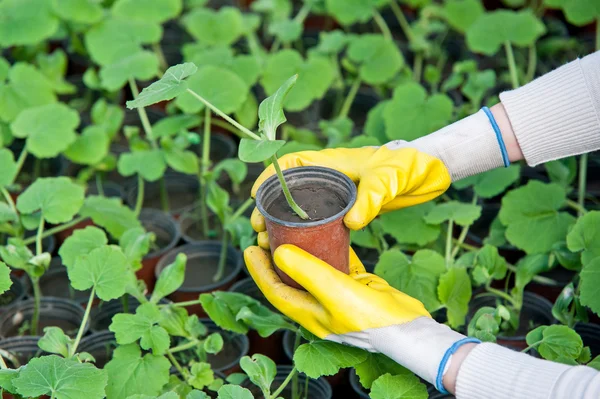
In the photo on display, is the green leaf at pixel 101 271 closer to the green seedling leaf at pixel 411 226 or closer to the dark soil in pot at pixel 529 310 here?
the green seedling leaf at pixel 411 226

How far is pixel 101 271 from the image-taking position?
2.02 m

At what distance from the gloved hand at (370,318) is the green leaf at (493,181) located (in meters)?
0.86

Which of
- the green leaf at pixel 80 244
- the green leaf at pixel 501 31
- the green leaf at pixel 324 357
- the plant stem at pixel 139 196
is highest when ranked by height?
the green leaf at pixel 501 31

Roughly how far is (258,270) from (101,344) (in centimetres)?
72

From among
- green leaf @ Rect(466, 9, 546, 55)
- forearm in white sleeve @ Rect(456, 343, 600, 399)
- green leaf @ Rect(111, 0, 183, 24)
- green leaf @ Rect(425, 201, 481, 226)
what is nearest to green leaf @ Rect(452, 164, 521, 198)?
green leaf @ Rect(425, 201, 481, 226)

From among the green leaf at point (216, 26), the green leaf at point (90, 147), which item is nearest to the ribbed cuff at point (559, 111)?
the green leaf at point (90, 147)

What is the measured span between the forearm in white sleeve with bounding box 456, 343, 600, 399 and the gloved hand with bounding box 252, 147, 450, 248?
15.9 inches

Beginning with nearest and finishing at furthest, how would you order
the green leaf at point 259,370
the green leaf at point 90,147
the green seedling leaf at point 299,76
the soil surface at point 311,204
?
the soil surface at point 311,204 < the green leaf at point 259,370 < the green leaf at point 90,147 < the green seedling leaf at point 299,76

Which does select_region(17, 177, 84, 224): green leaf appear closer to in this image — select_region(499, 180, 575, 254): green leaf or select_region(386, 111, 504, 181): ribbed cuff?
select_region(386, 111, 504, 181): ribbed cuff

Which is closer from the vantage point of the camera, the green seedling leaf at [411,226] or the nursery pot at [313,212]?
the nursery pot at [313,212]

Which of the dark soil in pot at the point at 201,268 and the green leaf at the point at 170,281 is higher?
the green leaf at the point at 170,281

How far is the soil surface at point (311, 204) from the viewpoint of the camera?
1.67m

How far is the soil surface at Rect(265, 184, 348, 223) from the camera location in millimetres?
1666

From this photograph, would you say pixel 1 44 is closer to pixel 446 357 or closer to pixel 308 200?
pixel 308 200
